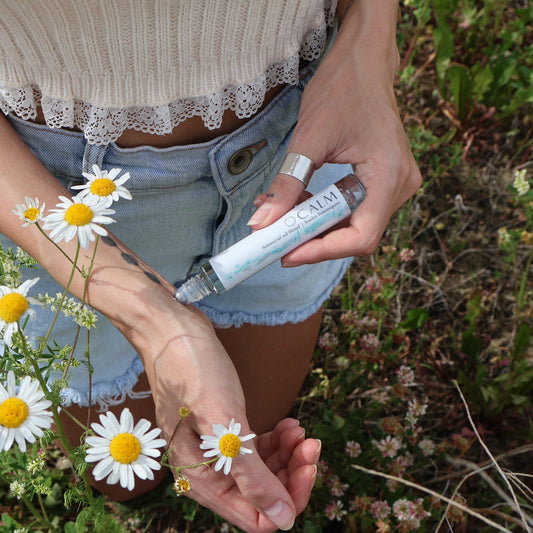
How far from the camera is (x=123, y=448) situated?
75cm

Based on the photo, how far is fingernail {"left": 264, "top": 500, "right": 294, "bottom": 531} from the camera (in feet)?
3.02

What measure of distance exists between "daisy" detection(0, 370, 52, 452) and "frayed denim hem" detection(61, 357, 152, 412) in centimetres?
60

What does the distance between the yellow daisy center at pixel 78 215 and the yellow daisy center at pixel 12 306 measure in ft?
0.37

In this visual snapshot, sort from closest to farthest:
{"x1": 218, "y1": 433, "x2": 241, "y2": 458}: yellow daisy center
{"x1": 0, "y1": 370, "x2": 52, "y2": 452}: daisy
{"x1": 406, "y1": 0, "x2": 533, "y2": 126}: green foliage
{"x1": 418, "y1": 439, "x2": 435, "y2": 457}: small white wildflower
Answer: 1. {"x1": 0, "y1": 370, "x2": 52, "y2": 452}: daisy
2. {"x1": 218, "y1": 433, "x2": 241, "y2": 458}: yellow daisy center
3. {"x1": 418, "y1": 439, "x2": 435, "y2": 457}: small white wildflower
4. {"x1": 406, "y1": 0, "x2": 533, "y2": 126}: green foliage

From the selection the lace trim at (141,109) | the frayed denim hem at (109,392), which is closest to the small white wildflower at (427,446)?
the frayed denim hem at (109,392)

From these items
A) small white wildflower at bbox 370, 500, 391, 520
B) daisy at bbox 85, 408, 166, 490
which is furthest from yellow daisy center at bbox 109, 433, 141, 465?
small white wildflower at bbox 370, 500, 391, 520

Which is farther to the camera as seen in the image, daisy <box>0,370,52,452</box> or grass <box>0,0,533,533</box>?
grass <box>0,0,533,533</box>

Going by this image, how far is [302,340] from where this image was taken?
161cm

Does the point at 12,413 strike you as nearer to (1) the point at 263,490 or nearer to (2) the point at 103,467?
(2) the point at 103,467

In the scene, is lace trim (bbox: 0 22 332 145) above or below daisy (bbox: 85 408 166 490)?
above

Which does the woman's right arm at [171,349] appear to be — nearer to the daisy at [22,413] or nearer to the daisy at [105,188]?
the daisy at [105,188]

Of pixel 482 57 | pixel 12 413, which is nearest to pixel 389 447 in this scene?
pixel 12 413

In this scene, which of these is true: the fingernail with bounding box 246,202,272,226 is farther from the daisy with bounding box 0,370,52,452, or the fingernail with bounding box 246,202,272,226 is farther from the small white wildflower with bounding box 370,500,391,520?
the small white wildflower with bounding box 370,500,391,520

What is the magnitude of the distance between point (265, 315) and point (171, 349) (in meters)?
0.57
